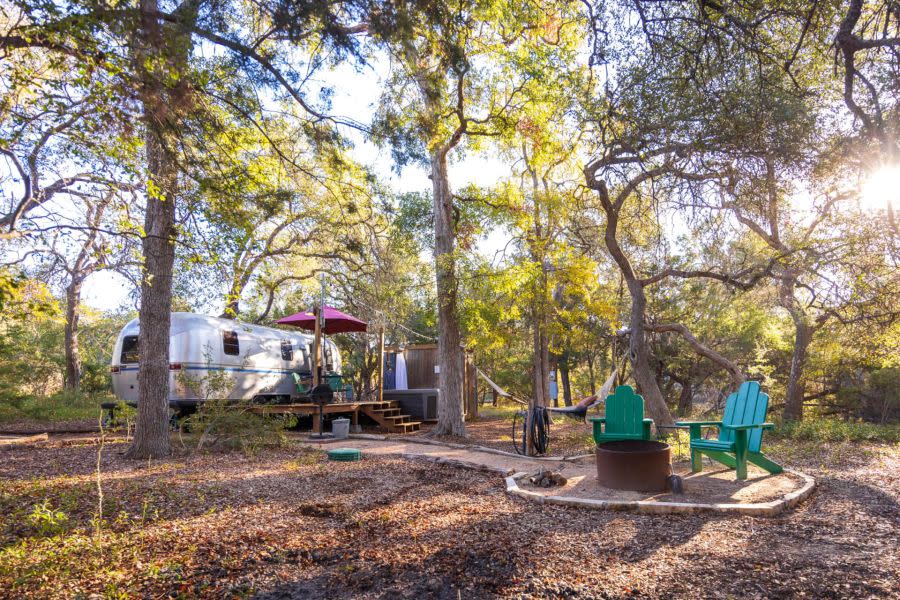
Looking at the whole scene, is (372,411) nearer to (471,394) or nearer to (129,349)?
(471,394)

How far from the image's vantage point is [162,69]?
395 centimetres

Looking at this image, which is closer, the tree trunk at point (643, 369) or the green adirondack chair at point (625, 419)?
the green adirondack chair at point (625, 419)

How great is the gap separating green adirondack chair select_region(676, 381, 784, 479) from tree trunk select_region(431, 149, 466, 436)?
15.4ft

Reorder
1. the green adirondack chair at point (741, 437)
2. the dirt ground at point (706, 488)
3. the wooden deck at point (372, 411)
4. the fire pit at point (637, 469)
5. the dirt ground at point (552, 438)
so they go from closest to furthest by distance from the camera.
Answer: the dirt ground at point (706, 488), the fire pit at point (637, 469), the green adirondack chair at point (741, 437), the dirt ground at point (552, 438), the wooden deck at point (372, 411)

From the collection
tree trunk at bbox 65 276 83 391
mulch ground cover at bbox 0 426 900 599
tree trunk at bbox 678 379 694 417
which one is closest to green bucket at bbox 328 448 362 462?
mulch ground cover at bbox 0 426 900 599

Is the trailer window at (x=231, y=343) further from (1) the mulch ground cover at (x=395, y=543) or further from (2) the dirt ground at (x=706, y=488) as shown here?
(2) the dirt ground at (x=706, y=488)

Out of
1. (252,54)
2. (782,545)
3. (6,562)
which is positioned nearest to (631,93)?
(252,54)

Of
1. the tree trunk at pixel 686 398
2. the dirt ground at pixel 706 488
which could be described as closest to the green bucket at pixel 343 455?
the dirt ground at pixel 706 488

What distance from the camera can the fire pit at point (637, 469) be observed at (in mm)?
4965

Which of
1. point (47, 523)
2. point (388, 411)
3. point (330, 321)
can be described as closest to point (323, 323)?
point (330, 321)

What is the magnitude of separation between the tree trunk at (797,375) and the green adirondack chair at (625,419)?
7.65 m

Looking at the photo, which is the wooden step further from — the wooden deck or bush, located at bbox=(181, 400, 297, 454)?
bush, located at bbox=(181, 400, 297, 454)

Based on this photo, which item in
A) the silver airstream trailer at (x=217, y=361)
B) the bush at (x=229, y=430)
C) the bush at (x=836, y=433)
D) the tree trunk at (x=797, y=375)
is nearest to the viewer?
the bush at (x=229, y=430)

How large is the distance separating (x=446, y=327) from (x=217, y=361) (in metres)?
4.59
